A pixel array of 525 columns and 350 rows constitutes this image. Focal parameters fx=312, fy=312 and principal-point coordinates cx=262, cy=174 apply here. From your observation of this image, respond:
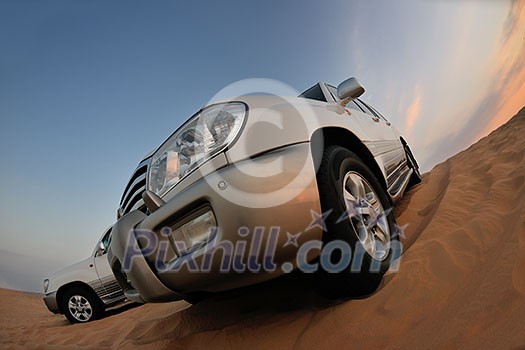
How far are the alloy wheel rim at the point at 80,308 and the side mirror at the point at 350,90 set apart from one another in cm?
511

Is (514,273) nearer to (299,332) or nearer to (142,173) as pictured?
(299,332)

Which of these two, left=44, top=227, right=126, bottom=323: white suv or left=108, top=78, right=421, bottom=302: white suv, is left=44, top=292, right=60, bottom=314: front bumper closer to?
left=44, top=227, right=126, bottom=323: white suv

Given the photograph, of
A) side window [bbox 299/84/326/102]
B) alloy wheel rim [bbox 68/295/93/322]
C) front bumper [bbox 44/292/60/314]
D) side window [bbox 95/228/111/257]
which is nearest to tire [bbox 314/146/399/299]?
side window [bbox 299/84/326/102]

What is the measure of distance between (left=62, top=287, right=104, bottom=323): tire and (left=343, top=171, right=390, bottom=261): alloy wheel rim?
190 inches

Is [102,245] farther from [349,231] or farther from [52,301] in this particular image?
[349,231]

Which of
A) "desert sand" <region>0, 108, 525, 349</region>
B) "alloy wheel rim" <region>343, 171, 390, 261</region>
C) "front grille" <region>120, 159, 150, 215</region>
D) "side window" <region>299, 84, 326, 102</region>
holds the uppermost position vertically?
"side window" <region>299, 84, 326, 102</region>

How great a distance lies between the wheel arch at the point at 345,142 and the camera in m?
1.66

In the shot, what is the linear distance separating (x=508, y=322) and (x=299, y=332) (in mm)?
884

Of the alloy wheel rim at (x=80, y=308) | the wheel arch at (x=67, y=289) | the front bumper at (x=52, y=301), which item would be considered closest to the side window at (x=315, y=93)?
the wheel arch at (x=67, y=289)

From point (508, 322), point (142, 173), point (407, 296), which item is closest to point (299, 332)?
point (407, 296)

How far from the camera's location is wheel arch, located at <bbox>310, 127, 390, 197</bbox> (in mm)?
1664

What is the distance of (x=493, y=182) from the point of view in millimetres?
3055

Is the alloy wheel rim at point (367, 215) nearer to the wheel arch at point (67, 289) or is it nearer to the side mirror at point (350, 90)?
the side mirror at point (350, 90)

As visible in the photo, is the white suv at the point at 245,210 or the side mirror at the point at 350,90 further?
the side mirror at the point at 350,90
